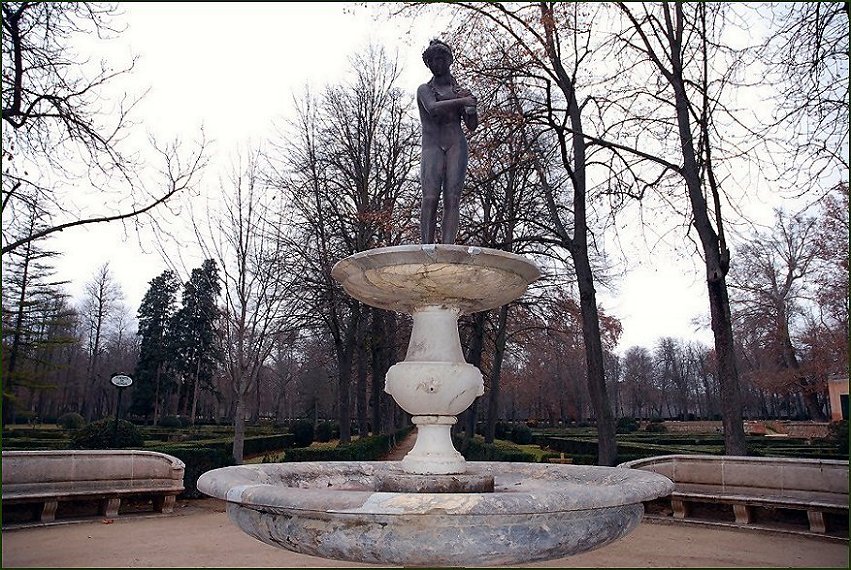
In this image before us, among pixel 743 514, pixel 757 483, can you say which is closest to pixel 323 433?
pixel 757 483

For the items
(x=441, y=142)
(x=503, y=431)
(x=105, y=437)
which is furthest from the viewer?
(x=503, y=431)

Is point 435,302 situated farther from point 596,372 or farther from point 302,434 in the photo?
point 302,434

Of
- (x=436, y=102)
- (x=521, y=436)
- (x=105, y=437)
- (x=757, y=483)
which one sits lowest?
(x=521, y=436)

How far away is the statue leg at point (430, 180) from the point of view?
6086mm

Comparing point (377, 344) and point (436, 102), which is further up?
point (436, 102)

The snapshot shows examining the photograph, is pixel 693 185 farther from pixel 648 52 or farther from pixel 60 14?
pixel 60 14

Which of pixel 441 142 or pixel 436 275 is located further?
pixel 441 142

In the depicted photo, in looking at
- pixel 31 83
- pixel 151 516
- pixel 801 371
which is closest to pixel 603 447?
pixel 151 516

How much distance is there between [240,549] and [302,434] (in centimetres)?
2074

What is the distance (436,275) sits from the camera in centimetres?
477

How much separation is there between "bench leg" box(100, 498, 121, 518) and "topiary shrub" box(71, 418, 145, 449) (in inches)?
186

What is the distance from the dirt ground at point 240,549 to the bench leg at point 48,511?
0.32 m

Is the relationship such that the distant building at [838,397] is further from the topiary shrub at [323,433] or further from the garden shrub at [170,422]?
the garden shrub at [170,422]

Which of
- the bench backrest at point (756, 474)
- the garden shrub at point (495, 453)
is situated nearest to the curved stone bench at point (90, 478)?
the garden shrub at point (495, 453)
